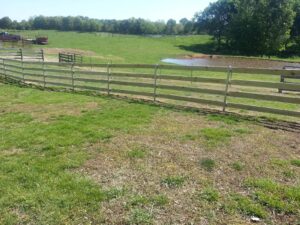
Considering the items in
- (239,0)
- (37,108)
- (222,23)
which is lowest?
(37,108)

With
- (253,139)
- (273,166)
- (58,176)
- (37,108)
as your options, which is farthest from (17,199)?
(37,108)

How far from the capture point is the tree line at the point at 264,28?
57.9 metres

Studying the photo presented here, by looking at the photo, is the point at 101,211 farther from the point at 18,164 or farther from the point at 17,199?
the point at 18,164

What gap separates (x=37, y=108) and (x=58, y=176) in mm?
5521

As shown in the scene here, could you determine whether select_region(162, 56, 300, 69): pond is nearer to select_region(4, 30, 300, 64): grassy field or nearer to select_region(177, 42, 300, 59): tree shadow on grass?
select_region(4, 30, 300, 64): grassy field

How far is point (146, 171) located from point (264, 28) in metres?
58.8

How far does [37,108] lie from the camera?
1010 centimetres

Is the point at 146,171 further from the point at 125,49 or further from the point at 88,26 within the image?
the point at 88,26

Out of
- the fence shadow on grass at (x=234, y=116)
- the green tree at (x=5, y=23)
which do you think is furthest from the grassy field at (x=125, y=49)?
the green tree at (x=5, y=23)

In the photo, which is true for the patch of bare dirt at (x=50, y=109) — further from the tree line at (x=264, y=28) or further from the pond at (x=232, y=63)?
the tree line at (x=264, y=28)

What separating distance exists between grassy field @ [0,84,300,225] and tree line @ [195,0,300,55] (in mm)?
54659

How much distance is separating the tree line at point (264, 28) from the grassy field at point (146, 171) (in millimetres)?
54659

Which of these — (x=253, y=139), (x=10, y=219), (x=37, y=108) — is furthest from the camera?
(x=37, y=108)

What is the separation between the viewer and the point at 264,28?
192ft
